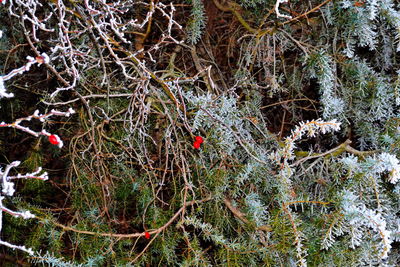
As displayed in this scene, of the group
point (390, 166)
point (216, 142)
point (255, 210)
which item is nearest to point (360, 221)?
point (390, 166)

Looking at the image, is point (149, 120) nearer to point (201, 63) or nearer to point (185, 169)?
point (185, 169)

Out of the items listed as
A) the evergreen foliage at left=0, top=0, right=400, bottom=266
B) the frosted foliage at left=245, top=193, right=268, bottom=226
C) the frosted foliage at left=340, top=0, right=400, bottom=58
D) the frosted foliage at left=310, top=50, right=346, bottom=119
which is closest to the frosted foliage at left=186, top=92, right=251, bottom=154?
the evergreen foliage at left=0, top=0, right=400, bottom=266

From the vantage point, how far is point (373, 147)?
152 centimetres

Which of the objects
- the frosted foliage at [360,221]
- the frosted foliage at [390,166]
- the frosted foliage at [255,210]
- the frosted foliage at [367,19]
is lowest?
the frosted foliage at [255,210]

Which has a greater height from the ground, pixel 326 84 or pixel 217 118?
pixel 326 84

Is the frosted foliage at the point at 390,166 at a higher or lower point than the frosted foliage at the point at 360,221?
higher

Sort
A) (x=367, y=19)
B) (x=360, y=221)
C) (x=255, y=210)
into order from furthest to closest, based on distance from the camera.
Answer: (x=367, y=19), (x=255, y=210), (x=360, y=221)

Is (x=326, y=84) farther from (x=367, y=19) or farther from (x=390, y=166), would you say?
(x=390, y=166)

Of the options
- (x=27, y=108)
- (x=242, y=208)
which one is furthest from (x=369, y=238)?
(x=27, y=108)

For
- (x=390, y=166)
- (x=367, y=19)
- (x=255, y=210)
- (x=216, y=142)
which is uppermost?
(x=367, y=19)

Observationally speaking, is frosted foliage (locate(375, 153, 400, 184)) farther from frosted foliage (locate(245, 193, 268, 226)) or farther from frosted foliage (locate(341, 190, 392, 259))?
frosted foliage (locate(245, 193, 268, 226))

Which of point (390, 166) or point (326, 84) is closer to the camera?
point (390, 166)

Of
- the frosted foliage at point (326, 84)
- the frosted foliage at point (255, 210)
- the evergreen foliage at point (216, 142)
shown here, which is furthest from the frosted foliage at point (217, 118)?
the frosted foliage at point (326, 84)

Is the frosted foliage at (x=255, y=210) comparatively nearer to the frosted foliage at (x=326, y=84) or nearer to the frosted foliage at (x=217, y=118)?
the frosted foliage at (x=217, y=118)
